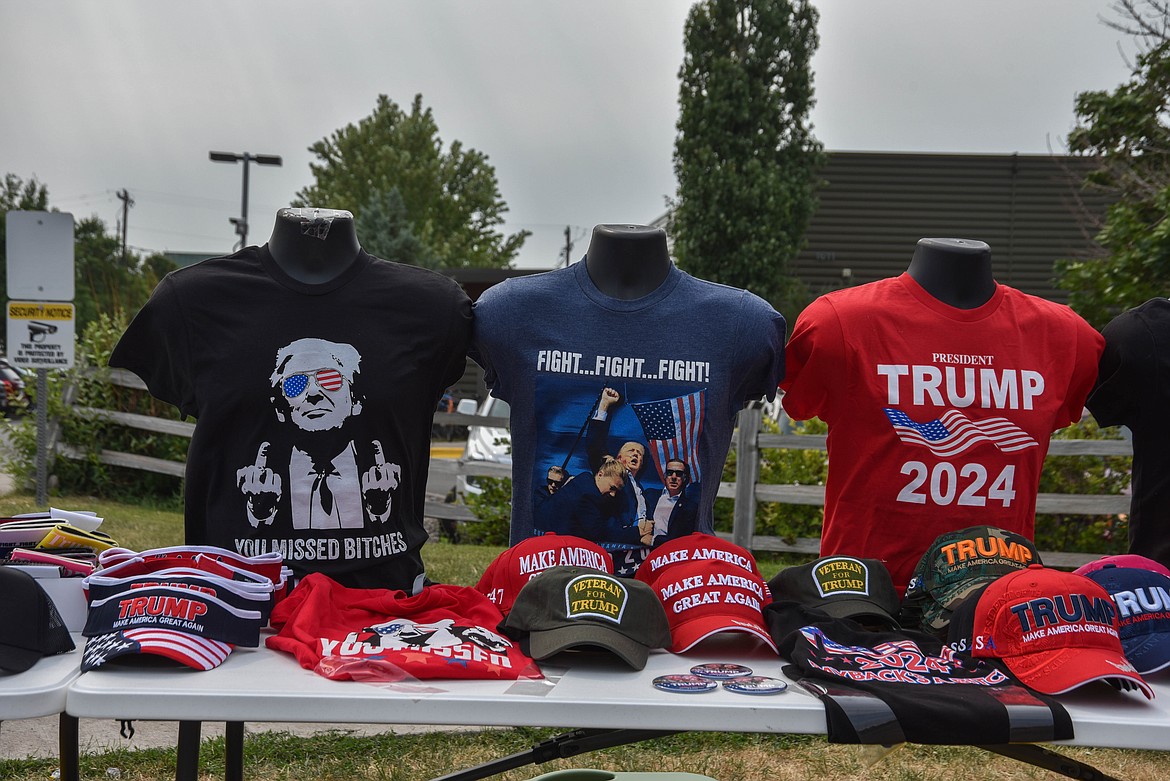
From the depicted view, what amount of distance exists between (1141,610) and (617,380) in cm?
112

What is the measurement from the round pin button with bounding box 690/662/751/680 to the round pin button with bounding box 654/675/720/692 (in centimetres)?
2

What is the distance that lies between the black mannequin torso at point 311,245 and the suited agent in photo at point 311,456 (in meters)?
0.21

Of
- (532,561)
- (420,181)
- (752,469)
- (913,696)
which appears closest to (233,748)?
(532,561)

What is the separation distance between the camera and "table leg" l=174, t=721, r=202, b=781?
1554mm

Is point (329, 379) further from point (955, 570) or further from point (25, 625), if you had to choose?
point (955, 570)

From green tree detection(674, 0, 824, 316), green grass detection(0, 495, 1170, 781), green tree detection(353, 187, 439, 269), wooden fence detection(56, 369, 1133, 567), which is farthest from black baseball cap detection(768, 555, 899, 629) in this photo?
green tree detection(353, 187, 439, 269)

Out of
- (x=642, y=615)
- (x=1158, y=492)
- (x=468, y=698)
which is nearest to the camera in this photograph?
(x=468, y=698)

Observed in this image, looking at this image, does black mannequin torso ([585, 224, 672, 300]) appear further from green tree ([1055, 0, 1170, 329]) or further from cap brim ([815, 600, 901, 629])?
green tree ([1055, 0, 1170, 329])

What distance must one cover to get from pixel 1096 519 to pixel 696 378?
550 cm

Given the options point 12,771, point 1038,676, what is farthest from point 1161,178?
point 12,771

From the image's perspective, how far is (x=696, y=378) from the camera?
2.20m

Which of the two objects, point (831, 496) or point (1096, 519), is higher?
point (831, 496)

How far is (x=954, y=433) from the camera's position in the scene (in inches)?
87.1

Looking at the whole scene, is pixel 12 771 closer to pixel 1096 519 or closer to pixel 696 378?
pixel 696 378
